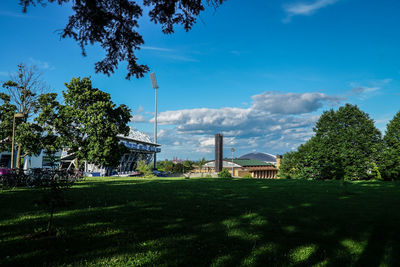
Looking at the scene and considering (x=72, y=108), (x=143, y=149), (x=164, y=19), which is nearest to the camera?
(x=164, y=19)

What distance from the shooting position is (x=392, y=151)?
115 feet

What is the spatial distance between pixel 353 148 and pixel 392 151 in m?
4.80

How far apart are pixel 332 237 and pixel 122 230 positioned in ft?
16.9

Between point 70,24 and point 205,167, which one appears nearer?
point 70,24

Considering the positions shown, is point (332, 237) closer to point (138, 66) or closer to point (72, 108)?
point (138, 66)

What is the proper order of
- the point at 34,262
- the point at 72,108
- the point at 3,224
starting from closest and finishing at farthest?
1. the point at 34,262
2. the point at 3,224
3. the point at 72,108

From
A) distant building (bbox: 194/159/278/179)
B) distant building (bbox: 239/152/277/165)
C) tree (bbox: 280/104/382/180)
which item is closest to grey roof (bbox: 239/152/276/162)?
distant building (bbox: 239/152/277/165)

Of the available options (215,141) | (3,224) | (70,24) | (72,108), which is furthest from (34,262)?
(215,141)

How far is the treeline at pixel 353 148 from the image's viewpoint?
35188 millimetres

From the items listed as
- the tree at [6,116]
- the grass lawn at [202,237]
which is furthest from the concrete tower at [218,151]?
the grass lawn at [202,237]

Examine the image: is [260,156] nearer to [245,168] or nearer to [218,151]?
[245,168]

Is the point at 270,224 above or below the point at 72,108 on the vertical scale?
below

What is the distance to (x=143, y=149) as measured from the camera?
74.0m

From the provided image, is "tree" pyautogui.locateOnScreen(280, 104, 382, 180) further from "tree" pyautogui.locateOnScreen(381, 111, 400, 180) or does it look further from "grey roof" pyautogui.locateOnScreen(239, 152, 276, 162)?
"grey roof" pyautogui.locateOnScreen(239, 152, 276, 162)
